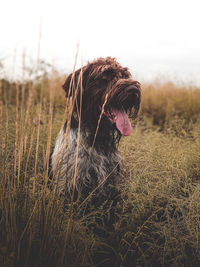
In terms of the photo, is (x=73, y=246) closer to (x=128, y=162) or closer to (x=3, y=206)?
(x=3, y=206)

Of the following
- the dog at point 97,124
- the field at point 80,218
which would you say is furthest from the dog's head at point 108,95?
the field at point 80,218

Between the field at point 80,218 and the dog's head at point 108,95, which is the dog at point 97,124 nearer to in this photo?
the dog's head at point 108,95

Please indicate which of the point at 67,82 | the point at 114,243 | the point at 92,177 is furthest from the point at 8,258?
the point at 67,82

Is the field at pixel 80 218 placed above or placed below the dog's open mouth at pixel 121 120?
below

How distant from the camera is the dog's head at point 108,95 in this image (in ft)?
9.88

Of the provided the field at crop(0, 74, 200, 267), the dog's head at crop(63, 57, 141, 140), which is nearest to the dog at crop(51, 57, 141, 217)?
the dog's head at crop(63, 57, 141, 140)

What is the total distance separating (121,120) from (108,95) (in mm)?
321

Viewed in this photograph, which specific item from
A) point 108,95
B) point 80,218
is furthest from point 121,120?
point 80,218

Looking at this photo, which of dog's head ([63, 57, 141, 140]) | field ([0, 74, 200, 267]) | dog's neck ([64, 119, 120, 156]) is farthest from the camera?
dog's neck ([64, 119, 120, 156])

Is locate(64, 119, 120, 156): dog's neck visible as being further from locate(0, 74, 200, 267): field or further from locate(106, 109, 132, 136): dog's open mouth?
locate(0, 74, 200, 267): field

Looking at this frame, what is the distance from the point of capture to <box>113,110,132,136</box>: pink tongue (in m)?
3.03

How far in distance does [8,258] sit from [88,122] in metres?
1.83

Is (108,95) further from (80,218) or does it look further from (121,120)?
(80,218)

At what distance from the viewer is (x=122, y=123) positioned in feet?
10.1
